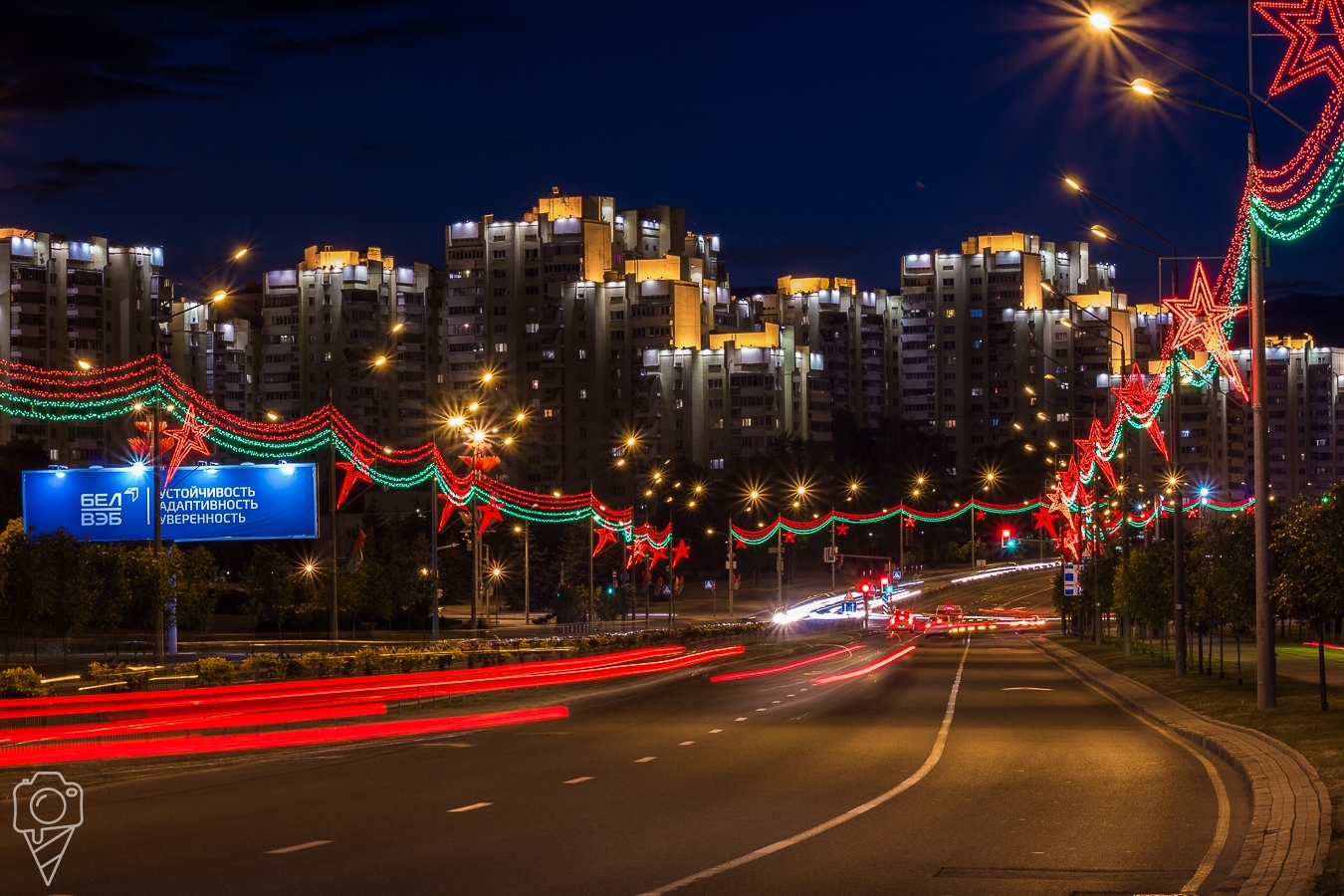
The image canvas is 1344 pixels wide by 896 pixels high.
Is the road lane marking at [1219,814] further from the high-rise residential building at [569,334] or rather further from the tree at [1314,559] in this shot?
the high-rise residential building at [569,334]

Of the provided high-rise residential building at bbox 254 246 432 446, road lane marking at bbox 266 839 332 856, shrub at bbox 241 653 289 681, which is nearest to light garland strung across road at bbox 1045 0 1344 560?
road lane marking at bbox 266 839 332 856

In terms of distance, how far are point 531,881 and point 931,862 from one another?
3.14m

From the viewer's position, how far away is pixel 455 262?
178 m

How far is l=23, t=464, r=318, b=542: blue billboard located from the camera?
53.7 metres

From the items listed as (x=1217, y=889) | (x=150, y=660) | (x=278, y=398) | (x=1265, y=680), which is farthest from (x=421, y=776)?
(x=278, y=398)

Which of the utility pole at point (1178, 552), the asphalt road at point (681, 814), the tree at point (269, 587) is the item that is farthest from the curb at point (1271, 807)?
the tree at point (269, 587)

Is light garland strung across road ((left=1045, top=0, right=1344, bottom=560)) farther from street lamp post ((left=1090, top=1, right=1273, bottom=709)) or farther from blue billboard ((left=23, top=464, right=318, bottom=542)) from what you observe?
blue billboard ((left=23, top=464, right=318, bottom=542))

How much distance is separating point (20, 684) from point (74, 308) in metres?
140

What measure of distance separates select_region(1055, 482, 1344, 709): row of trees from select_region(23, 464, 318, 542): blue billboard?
26.7 m

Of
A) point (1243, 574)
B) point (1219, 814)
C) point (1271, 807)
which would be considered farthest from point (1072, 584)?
point (1271, 807)

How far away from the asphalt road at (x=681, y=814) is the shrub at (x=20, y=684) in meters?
6.93

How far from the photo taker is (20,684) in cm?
2741

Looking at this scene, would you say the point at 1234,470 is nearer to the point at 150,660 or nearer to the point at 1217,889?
the point at 150,660
